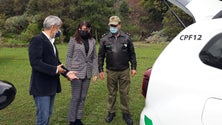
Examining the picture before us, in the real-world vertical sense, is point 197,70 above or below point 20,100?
above

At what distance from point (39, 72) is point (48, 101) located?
0.35 metres

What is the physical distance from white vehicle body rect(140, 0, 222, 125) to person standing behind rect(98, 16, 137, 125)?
264 cm

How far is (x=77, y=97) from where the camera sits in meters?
5.08

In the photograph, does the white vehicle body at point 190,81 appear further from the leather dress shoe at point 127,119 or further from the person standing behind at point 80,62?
the leather dress shoe at point 127,119

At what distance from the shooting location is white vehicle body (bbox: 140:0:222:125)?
2.06 metres

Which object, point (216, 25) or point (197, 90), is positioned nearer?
point (197, 90)

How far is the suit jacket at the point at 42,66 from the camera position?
12.5ft

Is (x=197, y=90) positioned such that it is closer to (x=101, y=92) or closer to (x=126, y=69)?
(x=126, y=69)

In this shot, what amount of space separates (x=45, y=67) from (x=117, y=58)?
5.09 feet

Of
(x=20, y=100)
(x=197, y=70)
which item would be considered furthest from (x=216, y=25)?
(x=20, y=100)

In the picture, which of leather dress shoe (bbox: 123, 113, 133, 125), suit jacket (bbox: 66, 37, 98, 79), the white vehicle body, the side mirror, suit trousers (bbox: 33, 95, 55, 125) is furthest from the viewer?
leather dress shoe (bbox: 123, 113, 133, 125)

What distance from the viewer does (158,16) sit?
33219mm

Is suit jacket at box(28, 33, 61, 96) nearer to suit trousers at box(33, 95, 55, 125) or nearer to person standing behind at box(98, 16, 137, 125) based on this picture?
suit trousers at box(33, 95, 55, 125)

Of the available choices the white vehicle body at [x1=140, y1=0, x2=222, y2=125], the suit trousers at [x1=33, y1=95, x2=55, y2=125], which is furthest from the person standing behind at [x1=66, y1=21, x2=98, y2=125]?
the white vehicle body at [x1=140, y1=0, x2=222, y2=125]
